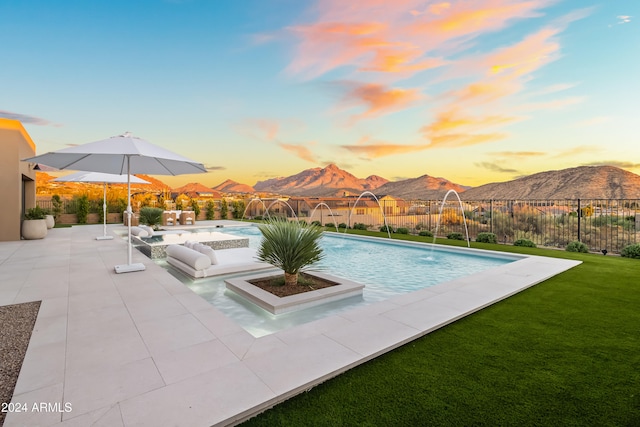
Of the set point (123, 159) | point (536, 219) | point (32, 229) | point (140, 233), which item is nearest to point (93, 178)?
point (32, 229)

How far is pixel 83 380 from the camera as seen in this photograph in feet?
7.84

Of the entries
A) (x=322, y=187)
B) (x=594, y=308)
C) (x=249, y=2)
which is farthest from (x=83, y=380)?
(x=322, y=187)

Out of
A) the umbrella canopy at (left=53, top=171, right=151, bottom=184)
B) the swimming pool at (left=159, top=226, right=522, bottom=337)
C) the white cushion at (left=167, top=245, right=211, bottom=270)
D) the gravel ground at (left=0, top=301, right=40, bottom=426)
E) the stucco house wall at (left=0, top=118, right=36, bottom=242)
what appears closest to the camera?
the gravel ground at (left=0, top=301, right=40, bottom=426)

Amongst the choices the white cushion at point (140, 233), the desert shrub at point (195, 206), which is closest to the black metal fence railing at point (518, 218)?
the white cushion at point (140, 233)

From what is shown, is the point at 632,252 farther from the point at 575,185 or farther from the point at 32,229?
the point at 575,185

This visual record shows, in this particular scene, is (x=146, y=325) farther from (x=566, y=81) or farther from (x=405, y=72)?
(x=566, y=81)

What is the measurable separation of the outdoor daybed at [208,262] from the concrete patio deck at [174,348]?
52 cm

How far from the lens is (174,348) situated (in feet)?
9.64

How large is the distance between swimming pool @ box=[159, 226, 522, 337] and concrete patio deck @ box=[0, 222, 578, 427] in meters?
0.43

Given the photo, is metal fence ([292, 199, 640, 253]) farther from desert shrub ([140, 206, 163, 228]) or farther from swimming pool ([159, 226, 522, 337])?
desert shrub ([140, 206, 163, 228])

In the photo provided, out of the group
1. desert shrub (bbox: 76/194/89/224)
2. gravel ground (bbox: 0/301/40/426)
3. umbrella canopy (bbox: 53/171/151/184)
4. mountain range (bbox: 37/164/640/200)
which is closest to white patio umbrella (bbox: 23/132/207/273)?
gravel ground (bbox: 0/301/40/426)

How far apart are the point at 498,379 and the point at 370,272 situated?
4307 millimetres

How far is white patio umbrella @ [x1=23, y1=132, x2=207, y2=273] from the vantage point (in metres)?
5.30

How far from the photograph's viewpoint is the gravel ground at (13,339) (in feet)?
7.81
